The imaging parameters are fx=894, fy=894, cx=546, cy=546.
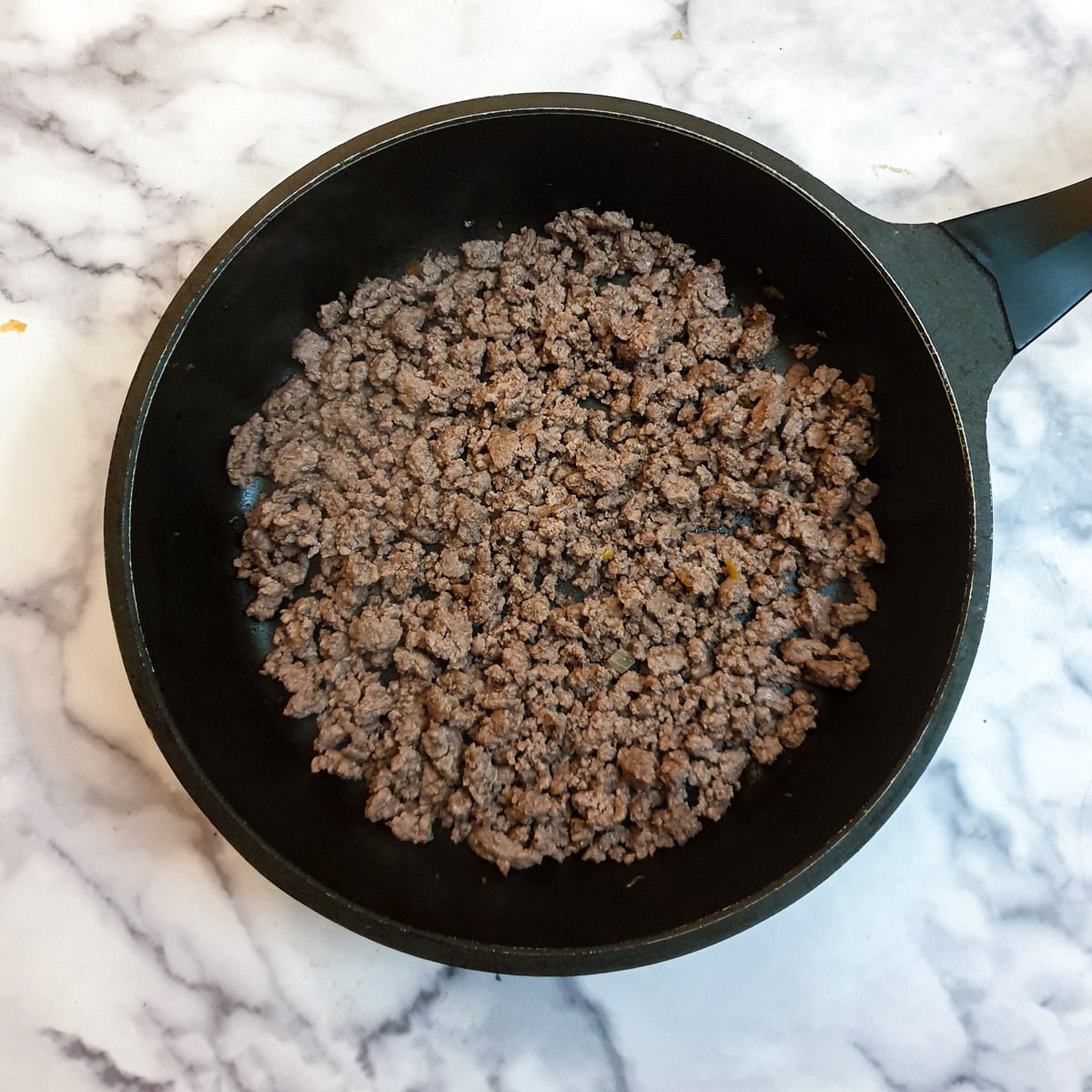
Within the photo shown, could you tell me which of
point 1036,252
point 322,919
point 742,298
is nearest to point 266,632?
point 322,919

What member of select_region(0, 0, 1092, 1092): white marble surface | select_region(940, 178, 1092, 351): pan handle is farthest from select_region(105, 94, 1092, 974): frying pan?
select_region(0, 0, 1092, 1092): white marble surface

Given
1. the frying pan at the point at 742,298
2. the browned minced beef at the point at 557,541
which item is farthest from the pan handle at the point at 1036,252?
the browned minced beef at the point at 557,541

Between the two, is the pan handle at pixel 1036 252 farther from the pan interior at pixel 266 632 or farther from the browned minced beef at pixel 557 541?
the browned minced beef at pixel 557 541

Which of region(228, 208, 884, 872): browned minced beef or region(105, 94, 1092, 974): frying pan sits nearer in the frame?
region(105, 94, 1092, 974): frying pan

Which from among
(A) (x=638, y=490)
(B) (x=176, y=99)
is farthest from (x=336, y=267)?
(A) (x=638, y=490)

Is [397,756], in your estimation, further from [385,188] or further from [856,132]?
[856,132]

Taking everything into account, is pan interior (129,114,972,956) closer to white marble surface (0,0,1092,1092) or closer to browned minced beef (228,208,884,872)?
browned minced beef (228,208,884,872)
